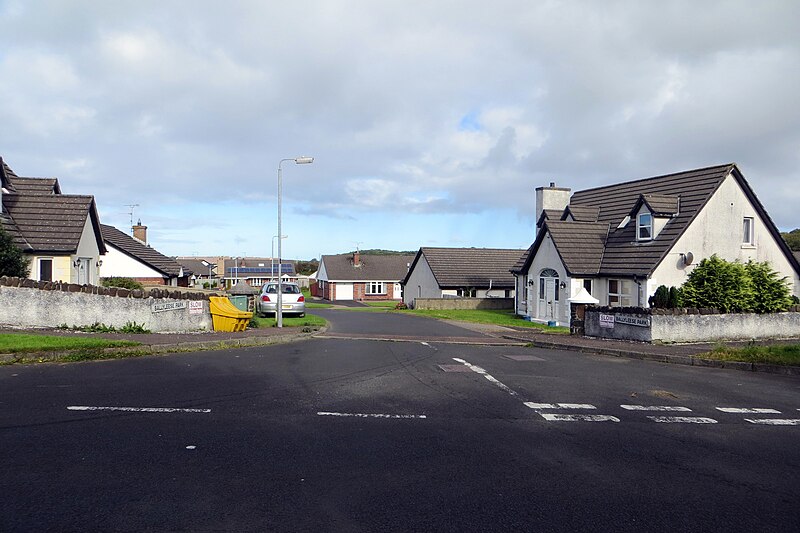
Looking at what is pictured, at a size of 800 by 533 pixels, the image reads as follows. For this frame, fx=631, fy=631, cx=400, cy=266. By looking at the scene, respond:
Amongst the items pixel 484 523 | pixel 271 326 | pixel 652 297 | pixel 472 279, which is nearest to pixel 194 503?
pixel 484 523

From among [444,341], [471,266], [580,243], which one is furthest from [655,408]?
[471,266]

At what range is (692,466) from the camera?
22.3 feet

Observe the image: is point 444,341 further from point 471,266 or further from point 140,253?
point 471,266

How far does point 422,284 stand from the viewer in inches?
2258

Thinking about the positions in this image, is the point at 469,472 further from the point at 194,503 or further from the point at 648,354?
the point at 648,354

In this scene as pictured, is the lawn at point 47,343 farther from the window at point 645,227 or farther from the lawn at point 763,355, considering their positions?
the window at point 645,227

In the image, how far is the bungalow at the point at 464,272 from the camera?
5253cm

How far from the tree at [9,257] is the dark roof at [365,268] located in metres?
55.6

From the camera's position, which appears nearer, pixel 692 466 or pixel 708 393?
pixel 692 466

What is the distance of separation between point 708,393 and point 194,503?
9542 mm

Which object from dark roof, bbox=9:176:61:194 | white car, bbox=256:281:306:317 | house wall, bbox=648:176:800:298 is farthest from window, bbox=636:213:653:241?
dark roof, bbox=9:176:61:194

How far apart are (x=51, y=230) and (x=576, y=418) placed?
22163 mm

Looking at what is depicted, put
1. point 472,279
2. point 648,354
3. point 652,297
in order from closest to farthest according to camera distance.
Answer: point 648,354 → point 652,297 → point 472,279

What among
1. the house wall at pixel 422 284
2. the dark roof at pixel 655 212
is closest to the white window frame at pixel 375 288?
the house wall at pixel 422 284
